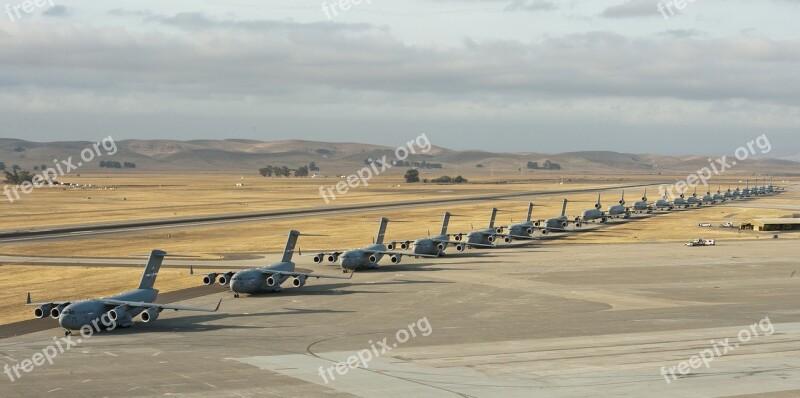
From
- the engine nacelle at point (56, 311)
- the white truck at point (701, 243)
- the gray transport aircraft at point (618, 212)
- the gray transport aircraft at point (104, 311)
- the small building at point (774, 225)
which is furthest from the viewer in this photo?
the gray transport aircraft at point (618, 212)

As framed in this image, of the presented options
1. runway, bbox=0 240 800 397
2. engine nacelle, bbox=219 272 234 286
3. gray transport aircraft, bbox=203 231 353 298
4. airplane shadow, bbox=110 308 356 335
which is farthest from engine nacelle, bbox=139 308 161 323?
engine nacelle, bbox=219 272 234 286

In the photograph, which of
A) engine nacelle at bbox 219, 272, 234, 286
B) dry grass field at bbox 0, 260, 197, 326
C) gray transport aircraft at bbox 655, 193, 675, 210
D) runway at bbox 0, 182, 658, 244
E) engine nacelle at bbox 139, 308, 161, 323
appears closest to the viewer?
engine nacelle at bbox 139, 308, 161, 323

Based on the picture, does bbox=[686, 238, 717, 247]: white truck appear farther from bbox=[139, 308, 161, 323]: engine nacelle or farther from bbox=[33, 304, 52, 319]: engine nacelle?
bbox=[33, 304, 52, 319]: engine nacelle

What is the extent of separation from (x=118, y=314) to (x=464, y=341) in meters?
23.1

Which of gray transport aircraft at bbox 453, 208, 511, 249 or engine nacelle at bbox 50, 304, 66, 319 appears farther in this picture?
gray transport aircraft at bbox 453, 208, 511, 249

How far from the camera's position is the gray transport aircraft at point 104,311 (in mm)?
55594

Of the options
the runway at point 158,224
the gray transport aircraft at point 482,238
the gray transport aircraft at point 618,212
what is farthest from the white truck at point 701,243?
the runway at point 158,224

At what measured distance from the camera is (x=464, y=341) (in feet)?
182

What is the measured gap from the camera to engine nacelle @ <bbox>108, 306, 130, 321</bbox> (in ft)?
187

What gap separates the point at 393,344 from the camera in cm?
5450

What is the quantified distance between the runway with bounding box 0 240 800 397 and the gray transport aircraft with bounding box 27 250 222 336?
120 centimetres

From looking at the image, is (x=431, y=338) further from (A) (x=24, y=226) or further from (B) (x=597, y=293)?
(A) (x=24, y=226)

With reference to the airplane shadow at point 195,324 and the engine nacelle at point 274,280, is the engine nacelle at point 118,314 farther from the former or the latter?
the engine nacelle at point 274,280

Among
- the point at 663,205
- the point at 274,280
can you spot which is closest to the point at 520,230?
the point at 274,280
